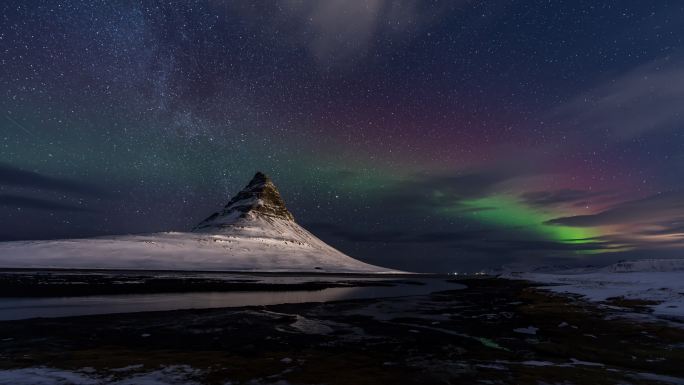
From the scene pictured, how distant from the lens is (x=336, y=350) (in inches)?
635

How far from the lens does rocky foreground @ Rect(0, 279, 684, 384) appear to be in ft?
39.9

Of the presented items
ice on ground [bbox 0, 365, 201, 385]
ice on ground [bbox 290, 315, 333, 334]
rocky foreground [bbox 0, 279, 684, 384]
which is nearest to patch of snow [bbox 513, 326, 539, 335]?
rocky foreground [bbox 0, 279, 684, 384]

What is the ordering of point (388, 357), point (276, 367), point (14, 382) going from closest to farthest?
1. point (14, 382)
2. point (276, 367)
3. point (388, 357)

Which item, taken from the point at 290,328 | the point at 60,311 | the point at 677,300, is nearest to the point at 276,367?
the point at 290,328

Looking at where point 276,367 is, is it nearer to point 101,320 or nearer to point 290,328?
point 290,328

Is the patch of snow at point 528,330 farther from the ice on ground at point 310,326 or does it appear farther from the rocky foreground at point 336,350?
the ice on ground at point 310,326

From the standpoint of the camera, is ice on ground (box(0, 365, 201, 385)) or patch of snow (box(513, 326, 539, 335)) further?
patch of snow (box(513, 326, 539, 335))

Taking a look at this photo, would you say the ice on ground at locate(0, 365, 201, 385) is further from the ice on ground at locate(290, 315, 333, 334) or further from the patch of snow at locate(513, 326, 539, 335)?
the patch of snow at locate(513, 326, 539, 335)

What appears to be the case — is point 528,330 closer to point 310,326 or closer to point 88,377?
point 310,326

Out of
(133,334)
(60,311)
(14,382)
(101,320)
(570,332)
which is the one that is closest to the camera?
(14,382)

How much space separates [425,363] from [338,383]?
4013 mm

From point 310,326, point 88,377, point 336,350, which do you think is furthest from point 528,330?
point 88,377

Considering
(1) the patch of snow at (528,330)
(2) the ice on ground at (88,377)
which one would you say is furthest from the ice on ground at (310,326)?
(1) the patch of snow at (528,330)

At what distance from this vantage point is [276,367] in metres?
13.3
